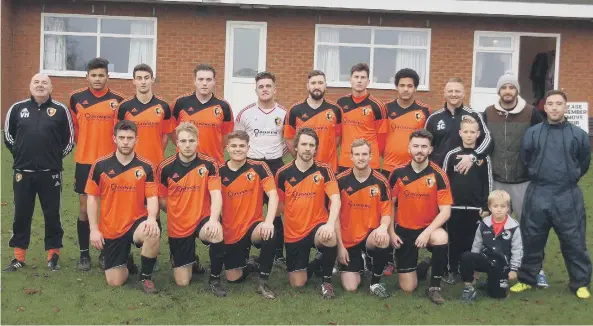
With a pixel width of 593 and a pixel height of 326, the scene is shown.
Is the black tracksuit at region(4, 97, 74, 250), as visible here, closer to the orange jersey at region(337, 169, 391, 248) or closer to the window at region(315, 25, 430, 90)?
the orange jersey at region(337, 169, 391, 248)

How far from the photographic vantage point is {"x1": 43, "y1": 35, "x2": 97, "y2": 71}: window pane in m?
17.9

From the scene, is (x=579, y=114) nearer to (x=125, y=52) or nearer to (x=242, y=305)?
(x=125, y=52)

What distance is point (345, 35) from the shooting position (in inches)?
723

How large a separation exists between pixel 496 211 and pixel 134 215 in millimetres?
3436

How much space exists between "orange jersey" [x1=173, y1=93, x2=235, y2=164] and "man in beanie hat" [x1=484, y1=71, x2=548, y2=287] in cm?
277

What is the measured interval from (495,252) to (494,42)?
41.1 ft

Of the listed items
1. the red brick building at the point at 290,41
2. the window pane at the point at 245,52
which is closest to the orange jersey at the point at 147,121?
the red brick building at the point at 290,41

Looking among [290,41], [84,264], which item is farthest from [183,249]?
[290,41]

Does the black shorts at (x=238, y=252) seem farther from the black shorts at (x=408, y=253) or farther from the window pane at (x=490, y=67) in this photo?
the window pane at (x=490, y=67)

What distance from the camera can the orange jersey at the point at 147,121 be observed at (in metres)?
7.85

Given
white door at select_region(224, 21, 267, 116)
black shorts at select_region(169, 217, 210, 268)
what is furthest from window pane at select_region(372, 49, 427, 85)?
black shorts at select_region(169, 217, 210, 268)

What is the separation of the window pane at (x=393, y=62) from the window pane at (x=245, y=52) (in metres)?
2.91

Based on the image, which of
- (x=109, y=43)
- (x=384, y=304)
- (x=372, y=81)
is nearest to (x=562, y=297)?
(x=384, y=304)

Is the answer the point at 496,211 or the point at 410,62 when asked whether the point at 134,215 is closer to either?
the point at 496,211
